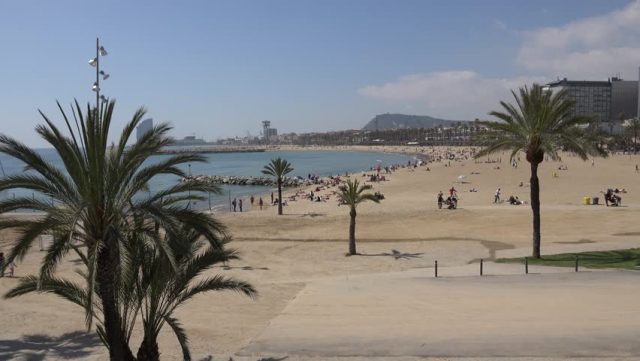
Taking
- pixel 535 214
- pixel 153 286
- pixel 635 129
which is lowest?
pixel 535 214

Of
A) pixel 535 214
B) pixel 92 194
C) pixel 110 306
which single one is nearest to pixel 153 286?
pixel 110 306

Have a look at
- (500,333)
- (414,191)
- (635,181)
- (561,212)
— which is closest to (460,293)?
(500,333)

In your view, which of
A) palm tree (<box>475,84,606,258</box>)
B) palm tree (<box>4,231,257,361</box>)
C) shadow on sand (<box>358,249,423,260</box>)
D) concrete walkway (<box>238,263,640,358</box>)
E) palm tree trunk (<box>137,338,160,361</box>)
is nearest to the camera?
palm tree (<box>4,231,257,361</box>)

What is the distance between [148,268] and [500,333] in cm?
697

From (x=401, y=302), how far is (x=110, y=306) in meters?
8.04

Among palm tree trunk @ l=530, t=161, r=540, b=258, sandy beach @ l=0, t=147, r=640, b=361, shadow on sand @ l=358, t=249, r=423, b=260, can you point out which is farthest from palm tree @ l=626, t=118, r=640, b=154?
shadow on sand @ l=358, t=249, r=423, b=260

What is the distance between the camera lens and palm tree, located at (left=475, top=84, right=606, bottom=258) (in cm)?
2019

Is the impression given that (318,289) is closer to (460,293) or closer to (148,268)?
(460,293)

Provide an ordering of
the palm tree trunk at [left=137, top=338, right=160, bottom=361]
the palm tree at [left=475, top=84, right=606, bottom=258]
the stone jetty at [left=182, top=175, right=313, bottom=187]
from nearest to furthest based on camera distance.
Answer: the palm tree trunk at [left=137, top=338, right=160, bottom=361] < the palm tree at [left=475, top=84, right=606, bottom=258] < the stone jetty at [left=182, top=175, right=313, bottom=187]

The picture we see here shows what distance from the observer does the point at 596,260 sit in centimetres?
1939

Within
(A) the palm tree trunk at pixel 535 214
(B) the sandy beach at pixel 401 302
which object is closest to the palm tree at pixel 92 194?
(B) the sandy beach at pixel 401 302

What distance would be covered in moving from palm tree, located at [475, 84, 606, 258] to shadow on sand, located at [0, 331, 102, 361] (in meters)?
15.0

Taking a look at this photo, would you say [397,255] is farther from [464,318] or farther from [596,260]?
[464,318]

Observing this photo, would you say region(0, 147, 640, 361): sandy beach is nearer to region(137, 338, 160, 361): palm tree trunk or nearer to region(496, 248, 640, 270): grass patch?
region(496, 248, 640, 270): grass patch
